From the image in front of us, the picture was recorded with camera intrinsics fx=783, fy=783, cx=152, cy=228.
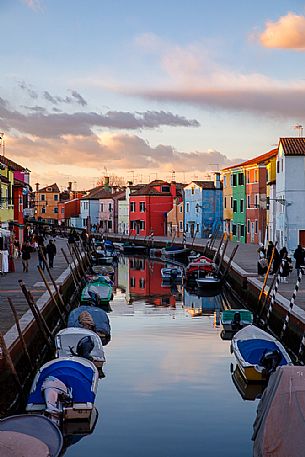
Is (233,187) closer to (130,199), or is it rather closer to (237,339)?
(130,199)

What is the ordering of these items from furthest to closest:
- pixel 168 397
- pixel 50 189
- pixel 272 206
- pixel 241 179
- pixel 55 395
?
1. pixel 50 189
2. pixel 241 179
3. pixel 272 206
4. pixel 168 397
5. pixel 55 395

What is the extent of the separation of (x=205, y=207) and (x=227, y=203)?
18.8 feet

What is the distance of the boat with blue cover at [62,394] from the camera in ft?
50.7

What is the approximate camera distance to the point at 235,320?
26969mm

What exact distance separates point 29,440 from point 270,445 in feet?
12.2

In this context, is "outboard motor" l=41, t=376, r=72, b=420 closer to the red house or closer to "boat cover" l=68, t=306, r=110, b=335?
"boat cover" l=68, t=306, r=110, b=335

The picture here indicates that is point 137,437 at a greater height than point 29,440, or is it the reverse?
point 29,440

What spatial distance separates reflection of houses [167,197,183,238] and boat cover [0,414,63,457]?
73.5 metres

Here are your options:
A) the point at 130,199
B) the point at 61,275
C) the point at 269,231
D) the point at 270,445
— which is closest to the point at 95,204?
the point at 130,199

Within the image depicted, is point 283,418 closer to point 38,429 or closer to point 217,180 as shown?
point 38,429

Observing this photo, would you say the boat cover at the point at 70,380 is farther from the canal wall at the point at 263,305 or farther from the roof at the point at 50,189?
the roof at the point at 50,189

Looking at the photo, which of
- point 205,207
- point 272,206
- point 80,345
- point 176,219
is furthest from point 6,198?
point 176,219

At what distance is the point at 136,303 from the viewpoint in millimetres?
36906

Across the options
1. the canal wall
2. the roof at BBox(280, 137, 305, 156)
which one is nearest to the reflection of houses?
the canal wall
